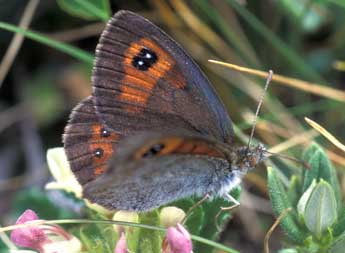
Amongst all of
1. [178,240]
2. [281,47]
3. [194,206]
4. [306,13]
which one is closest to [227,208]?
[194,206]

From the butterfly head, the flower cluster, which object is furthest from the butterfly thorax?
the flower cluster

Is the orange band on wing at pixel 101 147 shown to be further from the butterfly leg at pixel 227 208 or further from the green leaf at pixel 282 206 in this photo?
the green leaf at pixel 282 206

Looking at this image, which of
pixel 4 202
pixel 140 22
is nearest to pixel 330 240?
pixel 140 22

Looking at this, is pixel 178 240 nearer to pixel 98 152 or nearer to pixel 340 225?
pixel 98 152

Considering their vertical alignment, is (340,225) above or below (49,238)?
above

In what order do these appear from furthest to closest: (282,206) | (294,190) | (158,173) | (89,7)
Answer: (89,7) → (294,190) → (282,206) → (158,173)

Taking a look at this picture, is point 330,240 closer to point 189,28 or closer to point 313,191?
point 313,191

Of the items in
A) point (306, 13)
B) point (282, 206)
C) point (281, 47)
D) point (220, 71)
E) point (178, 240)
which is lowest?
point (178, 240)
